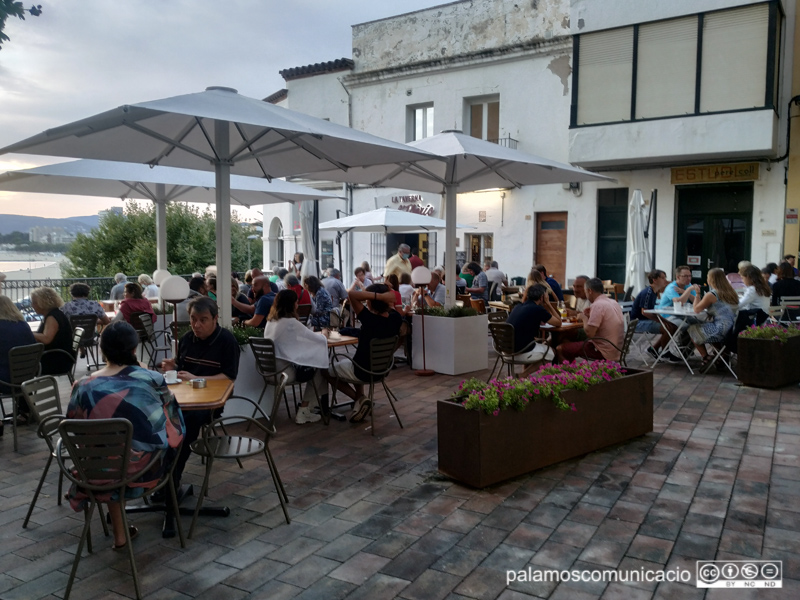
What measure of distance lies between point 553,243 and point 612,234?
157cm

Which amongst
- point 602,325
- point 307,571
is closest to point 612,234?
point 602,325

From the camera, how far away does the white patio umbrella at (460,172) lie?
321 inches

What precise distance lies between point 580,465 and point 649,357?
5153 mm

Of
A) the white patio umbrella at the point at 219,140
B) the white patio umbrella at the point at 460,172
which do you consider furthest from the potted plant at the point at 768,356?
the white patio umbrella at the point at 219,140

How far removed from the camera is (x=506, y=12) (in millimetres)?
16781

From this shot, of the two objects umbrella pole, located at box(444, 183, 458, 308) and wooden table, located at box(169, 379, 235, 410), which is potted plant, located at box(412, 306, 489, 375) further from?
wooden table, located at box(169, 379, 235, 410)

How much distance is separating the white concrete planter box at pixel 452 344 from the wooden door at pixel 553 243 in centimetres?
844

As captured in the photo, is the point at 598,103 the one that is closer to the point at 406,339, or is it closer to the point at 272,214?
the point at 406,339

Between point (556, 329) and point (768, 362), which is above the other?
point (556, 329)

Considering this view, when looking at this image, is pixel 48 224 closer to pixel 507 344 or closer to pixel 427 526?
Result: pixel 507 344

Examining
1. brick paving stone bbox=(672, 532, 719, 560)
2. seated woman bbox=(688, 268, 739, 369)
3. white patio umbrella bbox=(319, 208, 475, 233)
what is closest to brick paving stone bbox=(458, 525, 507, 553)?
brick paving stone bbox=(672, 532, 719, 560)

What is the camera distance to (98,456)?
3.08 meters

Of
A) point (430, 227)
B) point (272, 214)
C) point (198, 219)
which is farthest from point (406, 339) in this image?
point (198, 219)

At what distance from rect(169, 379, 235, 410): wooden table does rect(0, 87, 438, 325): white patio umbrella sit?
171 centimetres
